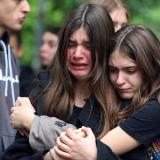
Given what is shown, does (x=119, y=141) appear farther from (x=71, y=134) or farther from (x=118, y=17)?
(x=118, y=17)

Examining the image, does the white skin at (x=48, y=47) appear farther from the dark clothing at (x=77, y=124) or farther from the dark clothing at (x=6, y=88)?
the dark clothing at (x=77, y=124)

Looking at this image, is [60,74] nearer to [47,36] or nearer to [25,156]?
[25,156]

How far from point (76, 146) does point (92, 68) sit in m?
0.60

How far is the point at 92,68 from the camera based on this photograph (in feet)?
15.3

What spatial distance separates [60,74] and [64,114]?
0.88 ft

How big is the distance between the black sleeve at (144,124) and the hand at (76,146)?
0.81 feet

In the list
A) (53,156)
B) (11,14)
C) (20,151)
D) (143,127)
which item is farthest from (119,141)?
(11,14)

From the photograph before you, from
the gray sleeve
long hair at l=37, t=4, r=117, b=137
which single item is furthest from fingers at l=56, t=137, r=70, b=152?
long hair at l=37, t=4, r=117, b=137

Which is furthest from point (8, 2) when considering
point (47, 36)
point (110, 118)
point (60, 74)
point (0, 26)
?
point (47, 36)

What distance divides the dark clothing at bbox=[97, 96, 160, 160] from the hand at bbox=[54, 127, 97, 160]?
24cm

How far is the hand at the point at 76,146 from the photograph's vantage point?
14.0ft

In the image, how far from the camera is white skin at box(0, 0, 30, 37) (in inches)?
230

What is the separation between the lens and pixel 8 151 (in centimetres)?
458

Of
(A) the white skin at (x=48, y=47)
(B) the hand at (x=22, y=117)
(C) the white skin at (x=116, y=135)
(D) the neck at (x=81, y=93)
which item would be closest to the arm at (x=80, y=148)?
(C) the white skin at (x=116, y=135)
